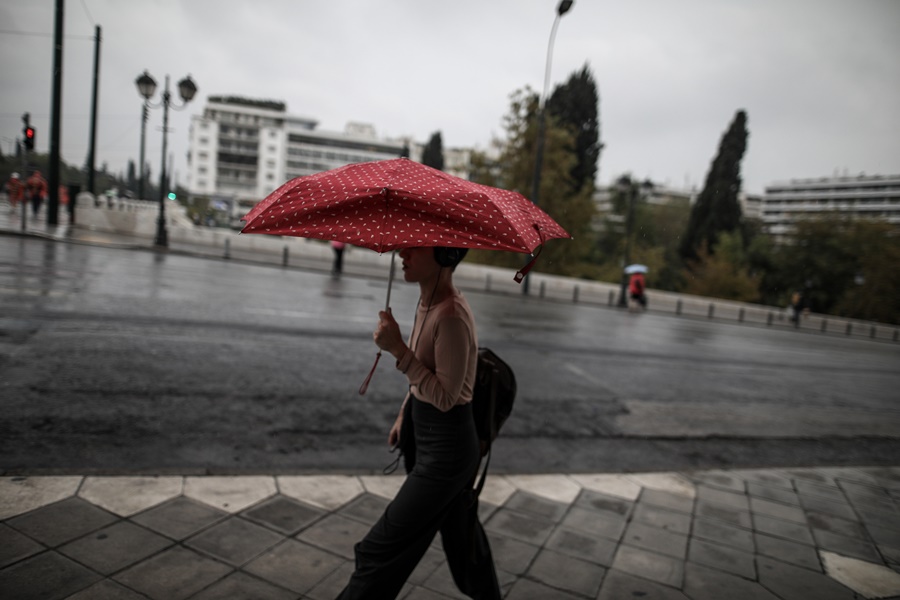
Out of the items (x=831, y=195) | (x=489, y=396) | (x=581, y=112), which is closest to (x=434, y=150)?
(x=581, y=112)

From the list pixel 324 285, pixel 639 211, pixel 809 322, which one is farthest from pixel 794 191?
pixel 324 285

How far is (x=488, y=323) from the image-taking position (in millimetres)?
13000

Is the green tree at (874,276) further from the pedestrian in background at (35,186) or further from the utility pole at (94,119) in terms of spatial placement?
the pedestrian in background at (35,186)

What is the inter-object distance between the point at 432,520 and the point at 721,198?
5259 cm

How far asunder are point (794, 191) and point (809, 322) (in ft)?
432

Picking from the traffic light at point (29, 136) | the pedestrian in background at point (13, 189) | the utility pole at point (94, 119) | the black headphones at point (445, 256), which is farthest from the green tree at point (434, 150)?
the black headphones at point (445, 256)

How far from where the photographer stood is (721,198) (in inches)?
1898

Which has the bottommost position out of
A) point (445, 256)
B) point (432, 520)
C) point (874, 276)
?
point (432, 520)

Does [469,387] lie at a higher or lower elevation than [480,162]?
lower

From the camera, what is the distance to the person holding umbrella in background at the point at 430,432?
2.21 metres

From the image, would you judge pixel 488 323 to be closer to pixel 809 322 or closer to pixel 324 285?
pixel 324 285

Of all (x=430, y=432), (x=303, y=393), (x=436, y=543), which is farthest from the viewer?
(x=303, y=393)

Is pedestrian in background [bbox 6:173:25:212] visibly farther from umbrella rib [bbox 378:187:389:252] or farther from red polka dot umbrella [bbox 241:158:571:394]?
umbrella rib [bbox 378:187:389:252]

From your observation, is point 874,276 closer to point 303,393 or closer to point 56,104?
point 303,393
